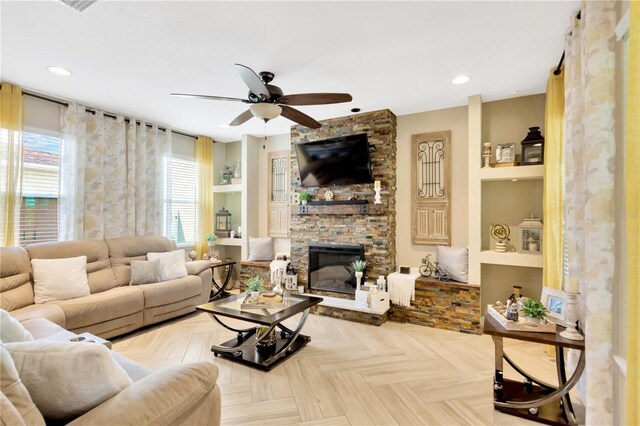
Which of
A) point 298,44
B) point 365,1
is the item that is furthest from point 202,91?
point 365,1

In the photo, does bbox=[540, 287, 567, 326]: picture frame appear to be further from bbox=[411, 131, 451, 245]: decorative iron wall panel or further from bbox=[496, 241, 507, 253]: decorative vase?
bbox=[411, 131, 451, 245]: decorative iron wall panel

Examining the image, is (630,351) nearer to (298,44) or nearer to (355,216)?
(298,44)

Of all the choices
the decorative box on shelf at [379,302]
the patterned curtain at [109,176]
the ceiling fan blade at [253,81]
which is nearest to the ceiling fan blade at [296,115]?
the ceiling fan blade at [253,81]

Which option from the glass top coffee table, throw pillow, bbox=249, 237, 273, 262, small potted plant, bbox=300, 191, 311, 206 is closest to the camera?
the glass top coffee table

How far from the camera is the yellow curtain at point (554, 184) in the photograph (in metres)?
2.79

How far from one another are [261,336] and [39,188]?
329cm

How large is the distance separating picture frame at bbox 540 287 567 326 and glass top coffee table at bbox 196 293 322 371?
197 cm

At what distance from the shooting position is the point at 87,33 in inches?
93.4

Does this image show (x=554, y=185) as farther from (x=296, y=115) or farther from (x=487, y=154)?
(x=296, y=115)

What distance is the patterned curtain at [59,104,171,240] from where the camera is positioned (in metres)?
3.86

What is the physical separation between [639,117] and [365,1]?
1.65m

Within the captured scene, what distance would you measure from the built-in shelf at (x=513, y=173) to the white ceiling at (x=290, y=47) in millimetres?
894

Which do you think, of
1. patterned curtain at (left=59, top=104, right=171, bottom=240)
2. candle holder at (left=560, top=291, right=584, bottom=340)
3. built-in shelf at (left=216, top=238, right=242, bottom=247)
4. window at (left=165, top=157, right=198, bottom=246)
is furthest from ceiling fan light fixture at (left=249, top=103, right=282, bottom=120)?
built-in shelf at (left=216, top=238, right=242, bottom=247)

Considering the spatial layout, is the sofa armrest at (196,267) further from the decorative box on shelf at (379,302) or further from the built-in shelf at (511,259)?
the built-in shelf at (511,259)
